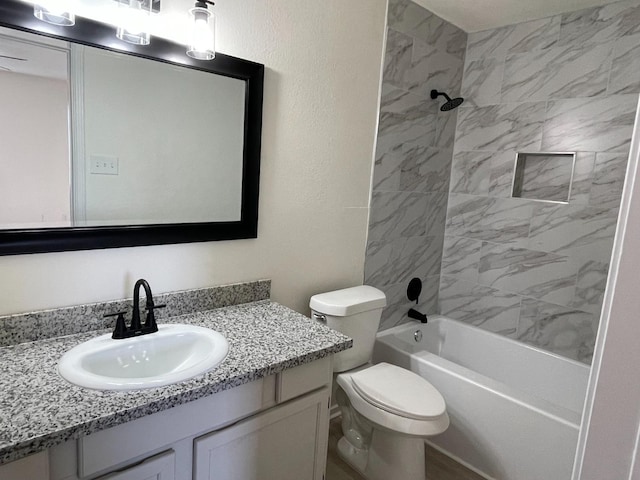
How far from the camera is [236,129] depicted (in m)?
1.67

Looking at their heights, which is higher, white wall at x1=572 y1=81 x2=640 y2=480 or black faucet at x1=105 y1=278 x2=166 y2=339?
white wall at x1=572 y1=81 x2=640 y2=480

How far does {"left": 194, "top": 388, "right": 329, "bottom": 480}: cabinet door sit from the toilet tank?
43 centimetres

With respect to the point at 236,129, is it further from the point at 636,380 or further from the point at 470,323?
the point at 470,323

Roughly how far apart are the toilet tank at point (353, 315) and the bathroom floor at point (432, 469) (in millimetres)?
484

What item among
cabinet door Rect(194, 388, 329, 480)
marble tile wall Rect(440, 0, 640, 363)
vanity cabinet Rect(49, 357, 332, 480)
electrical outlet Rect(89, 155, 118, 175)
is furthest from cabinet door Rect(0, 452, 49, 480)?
marble tile wall Rect(440, 0, 640, 363)

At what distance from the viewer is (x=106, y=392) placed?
1027 mm

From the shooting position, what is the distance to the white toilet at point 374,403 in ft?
5.45

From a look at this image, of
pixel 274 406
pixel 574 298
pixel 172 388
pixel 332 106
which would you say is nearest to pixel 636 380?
pixel 172 388

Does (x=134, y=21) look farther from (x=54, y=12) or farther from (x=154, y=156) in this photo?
(x=154, y=156)

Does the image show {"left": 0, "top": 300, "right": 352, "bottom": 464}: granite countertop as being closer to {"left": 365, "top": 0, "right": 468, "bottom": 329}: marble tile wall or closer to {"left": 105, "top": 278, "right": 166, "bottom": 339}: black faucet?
{"left": 105, "top": 278, "right": 166, "bottom": 339}: black faucet

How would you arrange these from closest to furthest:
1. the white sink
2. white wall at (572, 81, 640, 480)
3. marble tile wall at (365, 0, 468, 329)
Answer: white wall at (572, 81, 640, 480)
the white sink
marble tile wall at (365, 0, 468, 329)

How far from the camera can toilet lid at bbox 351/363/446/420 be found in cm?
166

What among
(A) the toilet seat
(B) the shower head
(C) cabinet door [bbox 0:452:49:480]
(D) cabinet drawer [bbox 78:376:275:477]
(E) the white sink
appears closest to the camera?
(C) cabinet door [bbox 0:452:49:480]

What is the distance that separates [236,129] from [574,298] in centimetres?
210
